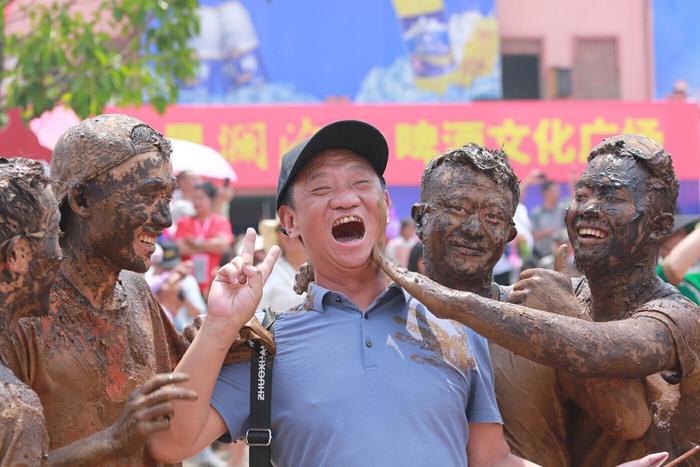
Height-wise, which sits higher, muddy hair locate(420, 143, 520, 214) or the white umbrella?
muddy hair locate(420, 143, 520, 214)

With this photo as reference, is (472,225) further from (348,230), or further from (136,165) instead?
(136,165)

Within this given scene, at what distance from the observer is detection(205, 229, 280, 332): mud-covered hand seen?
3121mm

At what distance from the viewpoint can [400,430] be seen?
10.2 feet

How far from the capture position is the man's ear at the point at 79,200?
3.26 m

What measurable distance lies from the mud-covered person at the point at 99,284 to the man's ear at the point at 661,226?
5.55 ft

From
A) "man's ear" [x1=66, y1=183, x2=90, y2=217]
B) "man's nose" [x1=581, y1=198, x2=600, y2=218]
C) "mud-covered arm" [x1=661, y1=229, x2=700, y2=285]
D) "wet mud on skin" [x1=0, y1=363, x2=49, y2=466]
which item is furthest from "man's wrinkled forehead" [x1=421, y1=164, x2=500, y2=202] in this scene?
"mud-covered arm" [x1=661, y1=229, x2=700, y2=285]

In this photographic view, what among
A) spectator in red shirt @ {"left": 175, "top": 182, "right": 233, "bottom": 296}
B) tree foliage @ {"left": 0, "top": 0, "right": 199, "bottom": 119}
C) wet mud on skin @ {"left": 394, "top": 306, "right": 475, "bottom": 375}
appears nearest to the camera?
wet mud on skin @ {"left": 394, "top": 306, "right": 475, "bottom": 375}

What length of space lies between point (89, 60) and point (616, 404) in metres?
7.30

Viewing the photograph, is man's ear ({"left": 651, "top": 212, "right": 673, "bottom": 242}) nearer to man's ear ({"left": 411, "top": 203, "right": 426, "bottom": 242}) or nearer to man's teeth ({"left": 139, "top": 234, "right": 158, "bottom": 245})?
man's ear ({"left": 411, "top": 203, "right": 426, "bottom": 242})

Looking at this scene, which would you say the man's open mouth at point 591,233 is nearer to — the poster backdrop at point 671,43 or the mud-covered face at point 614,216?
the mud-covered face at point 614,216

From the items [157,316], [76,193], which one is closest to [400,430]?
[157,316]

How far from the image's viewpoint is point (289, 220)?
3.61 metres

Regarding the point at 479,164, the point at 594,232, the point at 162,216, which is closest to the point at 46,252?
the point at 162,216

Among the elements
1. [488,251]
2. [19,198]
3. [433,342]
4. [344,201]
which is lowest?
[433,342]
